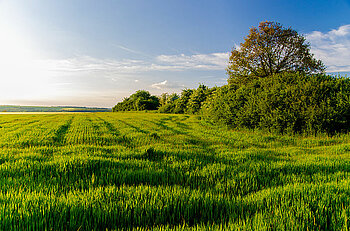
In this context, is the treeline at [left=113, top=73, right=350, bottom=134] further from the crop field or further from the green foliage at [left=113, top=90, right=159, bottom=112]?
the green foliage at [left=113, top=90, right=159, bottom=112]

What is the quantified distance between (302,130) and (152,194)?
11.4 meters

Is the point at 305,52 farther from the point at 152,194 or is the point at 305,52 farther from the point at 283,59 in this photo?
the point at 152,194

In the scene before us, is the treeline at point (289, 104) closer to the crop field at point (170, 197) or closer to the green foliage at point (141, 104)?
the crop field at point (170, 197)

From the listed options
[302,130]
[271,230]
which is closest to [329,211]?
[271,230]

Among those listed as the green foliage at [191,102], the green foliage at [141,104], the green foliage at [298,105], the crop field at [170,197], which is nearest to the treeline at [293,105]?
the green foliage at [298,105]

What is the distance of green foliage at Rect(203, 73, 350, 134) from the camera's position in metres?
10.1

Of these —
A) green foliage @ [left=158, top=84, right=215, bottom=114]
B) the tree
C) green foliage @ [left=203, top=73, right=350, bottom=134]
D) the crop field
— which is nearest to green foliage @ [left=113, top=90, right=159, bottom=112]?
green foliage @ [left=158, top=84, right=215, bottom=114]

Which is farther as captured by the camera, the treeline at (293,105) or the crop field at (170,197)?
the treeline at (293,105)

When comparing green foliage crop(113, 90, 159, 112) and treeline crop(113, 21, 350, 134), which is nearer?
treeline crop(113, 21, 350, 134)

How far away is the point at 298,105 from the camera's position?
1095 centimetres

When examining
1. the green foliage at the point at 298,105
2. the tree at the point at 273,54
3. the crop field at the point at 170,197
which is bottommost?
the crop field at the point at 170,197

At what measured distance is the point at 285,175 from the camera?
4184 millimetres

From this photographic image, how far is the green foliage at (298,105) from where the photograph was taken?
10.1m

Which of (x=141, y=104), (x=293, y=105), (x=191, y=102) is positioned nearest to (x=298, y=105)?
(x=293, y=105)
